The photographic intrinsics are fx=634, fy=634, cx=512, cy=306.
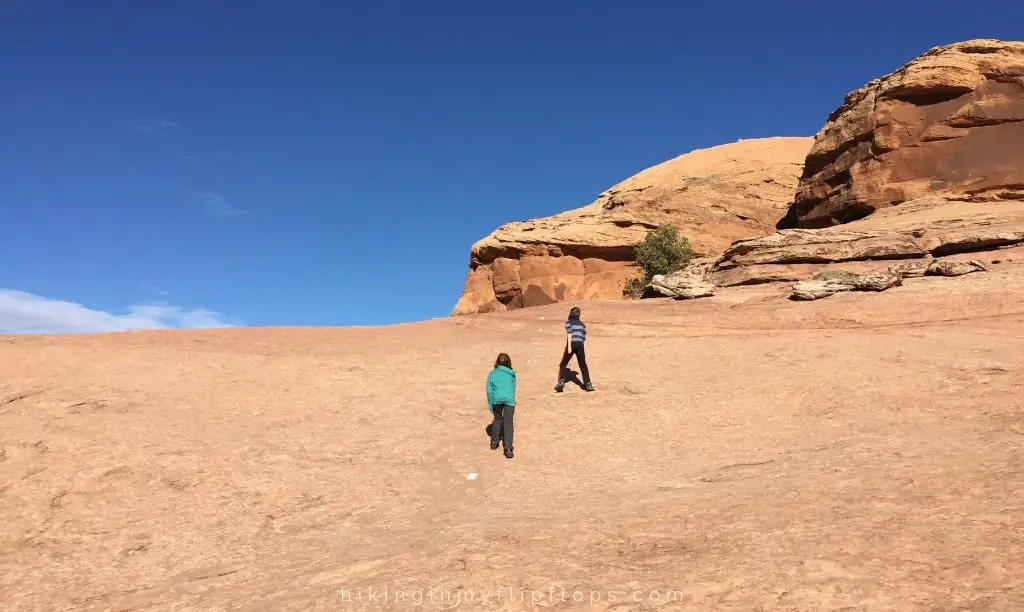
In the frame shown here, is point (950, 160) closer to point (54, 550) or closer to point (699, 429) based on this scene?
point (699, 429)

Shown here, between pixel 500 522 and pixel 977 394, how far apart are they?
9.01 m

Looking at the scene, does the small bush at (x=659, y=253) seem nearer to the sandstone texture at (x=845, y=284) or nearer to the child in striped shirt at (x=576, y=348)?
the sandstone texture at (x=845, y=284)

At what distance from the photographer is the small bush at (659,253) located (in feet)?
161

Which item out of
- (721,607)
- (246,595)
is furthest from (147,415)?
(721,607)

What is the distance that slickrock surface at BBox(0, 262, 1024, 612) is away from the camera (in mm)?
5043

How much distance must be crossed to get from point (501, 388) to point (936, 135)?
1342 inches

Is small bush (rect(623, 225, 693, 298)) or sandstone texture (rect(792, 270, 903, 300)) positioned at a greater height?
small bush (rect(623, 225, 693, 298))

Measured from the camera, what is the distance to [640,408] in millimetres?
12625

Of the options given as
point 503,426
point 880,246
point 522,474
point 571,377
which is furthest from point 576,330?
point 880,246

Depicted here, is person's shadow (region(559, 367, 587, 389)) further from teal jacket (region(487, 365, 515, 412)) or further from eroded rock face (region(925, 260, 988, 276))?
eroded rock face (region(925, 260, 988, 276))

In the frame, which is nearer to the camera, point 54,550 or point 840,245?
point 54,550

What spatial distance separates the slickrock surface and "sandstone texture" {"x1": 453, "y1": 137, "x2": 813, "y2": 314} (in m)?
37.7

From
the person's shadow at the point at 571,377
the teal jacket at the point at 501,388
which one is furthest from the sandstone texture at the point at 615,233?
the teal jacket at the point at 501,388

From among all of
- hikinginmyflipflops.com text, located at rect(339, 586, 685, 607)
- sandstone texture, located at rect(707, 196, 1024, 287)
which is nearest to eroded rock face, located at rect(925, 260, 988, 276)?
sandstone texture, located at rect(707, 196, 1024, 287)
